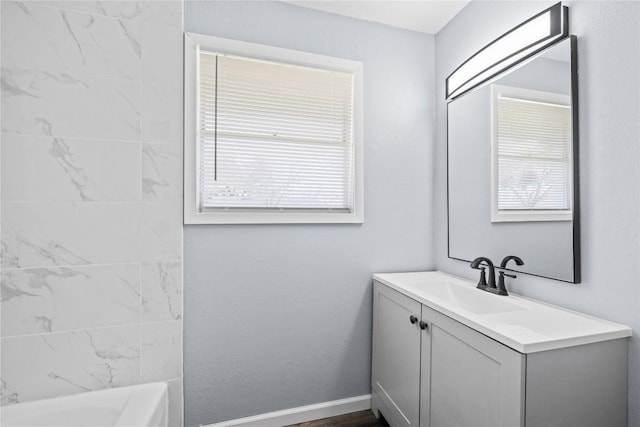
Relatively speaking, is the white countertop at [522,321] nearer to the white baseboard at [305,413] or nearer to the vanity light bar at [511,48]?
the white baseboard at [305,413]

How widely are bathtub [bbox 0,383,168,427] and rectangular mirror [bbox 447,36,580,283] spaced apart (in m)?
1.73

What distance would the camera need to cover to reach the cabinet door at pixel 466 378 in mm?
956

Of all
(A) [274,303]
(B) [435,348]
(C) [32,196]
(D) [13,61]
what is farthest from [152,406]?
(D) [13,61]

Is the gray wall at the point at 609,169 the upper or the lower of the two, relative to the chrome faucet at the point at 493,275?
upper

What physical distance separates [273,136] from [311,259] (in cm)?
75

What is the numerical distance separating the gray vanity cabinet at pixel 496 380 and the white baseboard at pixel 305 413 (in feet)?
1.31

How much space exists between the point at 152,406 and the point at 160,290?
479mm

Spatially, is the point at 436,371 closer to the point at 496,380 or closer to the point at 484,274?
the point at 496,380

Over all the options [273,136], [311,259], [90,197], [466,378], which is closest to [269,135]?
[273,136]

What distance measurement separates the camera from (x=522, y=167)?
1.44 meters

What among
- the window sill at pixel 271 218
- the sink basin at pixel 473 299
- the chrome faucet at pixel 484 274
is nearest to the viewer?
the sink basin at pixel 473 299

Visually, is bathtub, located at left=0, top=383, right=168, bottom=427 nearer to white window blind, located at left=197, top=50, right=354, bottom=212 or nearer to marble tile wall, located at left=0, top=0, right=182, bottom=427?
marble tile wall, located at left=0, top=0, right=182, bottom=427

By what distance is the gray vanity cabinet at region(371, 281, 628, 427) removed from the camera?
931 millimetres

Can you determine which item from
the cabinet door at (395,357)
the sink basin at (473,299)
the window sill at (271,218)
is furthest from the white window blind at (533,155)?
the window sill at (271,218)
